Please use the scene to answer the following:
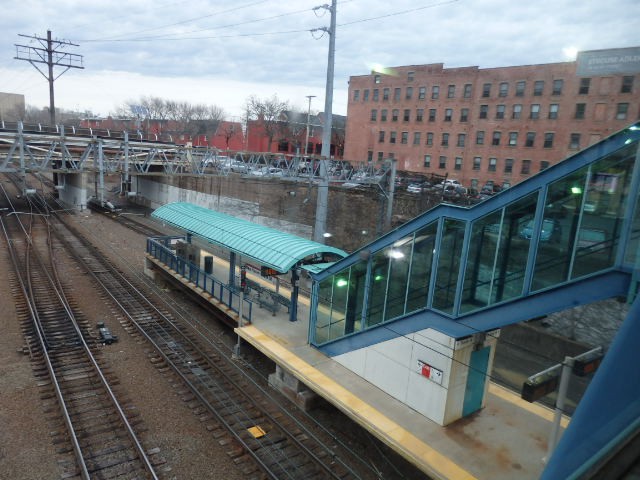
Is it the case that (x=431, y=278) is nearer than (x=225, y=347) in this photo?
Yes

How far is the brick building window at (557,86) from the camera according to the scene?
3228cm

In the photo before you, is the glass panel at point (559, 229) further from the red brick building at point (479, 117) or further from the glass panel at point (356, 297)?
the red brick building at point (479, 117)

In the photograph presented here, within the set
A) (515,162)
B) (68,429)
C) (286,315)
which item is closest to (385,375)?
(286,315)

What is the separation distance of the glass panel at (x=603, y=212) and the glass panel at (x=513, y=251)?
0.86 metres

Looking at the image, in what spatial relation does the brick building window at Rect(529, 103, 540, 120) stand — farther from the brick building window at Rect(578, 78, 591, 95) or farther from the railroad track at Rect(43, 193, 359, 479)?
the railroad track at Rect(43, 193, 359, 479)

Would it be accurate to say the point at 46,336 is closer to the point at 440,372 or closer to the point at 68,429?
the point at 68,429

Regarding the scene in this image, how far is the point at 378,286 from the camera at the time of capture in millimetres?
10508

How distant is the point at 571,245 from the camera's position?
6.84 m

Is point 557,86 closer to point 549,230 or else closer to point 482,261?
point 482,261

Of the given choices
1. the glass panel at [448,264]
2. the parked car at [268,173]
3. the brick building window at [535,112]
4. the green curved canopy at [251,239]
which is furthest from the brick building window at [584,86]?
the glass panel at [448,264]

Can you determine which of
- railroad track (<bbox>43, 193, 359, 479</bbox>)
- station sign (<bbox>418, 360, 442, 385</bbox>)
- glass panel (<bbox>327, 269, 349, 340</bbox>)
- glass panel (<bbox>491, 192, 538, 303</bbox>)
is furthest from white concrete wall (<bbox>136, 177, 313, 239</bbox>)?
glass panel (<bbox>491, 192, 538, 303</bbox>)

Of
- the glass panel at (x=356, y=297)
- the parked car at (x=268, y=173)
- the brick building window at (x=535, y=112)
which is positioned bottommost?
the glass panel at (x=356, y=297)

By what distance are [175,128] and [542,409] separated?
88.5 meters

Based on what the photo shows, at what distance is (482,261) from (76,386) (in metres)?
10.1
